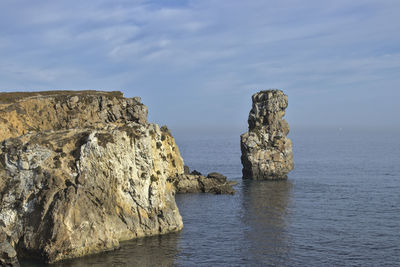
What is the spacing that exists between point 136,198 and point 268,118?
7756 cm

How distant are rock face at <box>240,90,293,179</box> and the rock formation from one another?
5848 cm

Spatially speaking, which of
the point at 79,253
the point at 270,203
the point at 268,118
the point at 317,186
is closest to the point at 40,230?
the point at 79,253

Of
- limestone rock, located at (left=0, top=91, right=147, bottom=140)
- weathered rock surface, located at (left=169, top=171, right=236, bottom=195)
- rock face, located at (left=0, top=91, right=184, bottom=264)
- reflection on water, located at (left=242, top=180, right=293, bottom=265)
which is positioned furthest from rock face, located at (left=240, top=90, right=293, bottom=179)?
rock face, located at (left=0, top=91, right=184, bottom=264)

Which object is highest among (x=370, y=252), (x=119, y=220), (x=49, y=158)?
(x=49, y=158)

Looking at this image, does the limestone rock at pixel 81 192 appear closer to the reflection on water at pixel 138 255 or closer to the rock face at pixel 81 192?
the rock face at pixel 81 192

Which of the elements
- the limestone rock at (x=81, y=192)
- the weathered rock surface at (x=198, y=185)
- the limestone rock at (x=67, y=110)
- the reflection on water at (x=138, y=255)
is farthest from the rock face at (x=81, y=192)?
the weathered rock surface at (x=198, y=185)

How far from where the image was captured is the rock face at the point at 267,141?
124250 millimetres

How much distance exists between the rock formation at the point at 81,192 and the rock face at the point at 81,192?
0.35 feet

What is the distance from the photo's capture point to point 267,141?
419 feet

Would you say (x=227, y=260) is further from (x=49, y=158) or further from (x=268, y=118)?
(x=268, y=118)

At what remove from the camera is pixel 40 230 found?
51.5 m

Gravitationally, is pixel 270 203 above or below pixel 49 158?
below

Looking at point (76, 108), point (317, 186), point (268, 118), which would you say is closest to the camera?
point (76, 108)

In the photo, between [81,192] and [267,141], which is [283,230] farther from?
[267,141]
